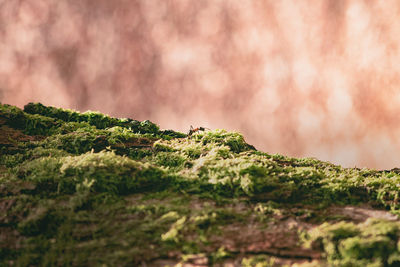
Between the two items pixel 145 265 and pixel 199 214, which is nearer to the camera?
pixel 145 265

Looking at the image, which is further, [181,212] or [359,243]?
[181,212]

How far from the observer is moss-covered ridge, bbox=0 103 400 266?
359 cm

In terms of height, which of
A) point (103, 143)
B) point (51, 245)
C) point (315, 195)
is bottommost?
point (51, 245)

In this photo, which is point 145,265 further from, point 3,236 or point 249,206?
point 3,236

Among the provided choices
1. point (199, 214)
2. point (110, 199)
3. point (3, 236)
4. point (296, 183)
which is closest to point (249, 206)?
point (199, 214)

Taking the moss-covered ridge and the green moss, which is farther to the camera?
the moss-covered ridge

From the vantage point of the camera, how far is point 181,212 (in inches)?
176

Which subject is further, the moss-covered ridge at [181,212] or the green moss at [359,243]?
the moss-covered ridge at [181,212]

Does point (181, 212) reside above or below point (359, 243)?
above

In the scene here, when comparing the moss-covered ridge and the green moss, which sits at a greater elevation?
the moss-covered ridge

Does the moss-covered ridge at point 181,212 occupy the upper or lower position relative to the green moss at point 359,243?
upper

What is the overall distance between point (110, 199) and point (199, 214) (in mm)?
1780

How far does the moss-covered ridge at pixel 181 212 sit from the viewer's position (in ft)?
11.8

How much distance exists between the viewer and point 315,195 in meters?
5.32
